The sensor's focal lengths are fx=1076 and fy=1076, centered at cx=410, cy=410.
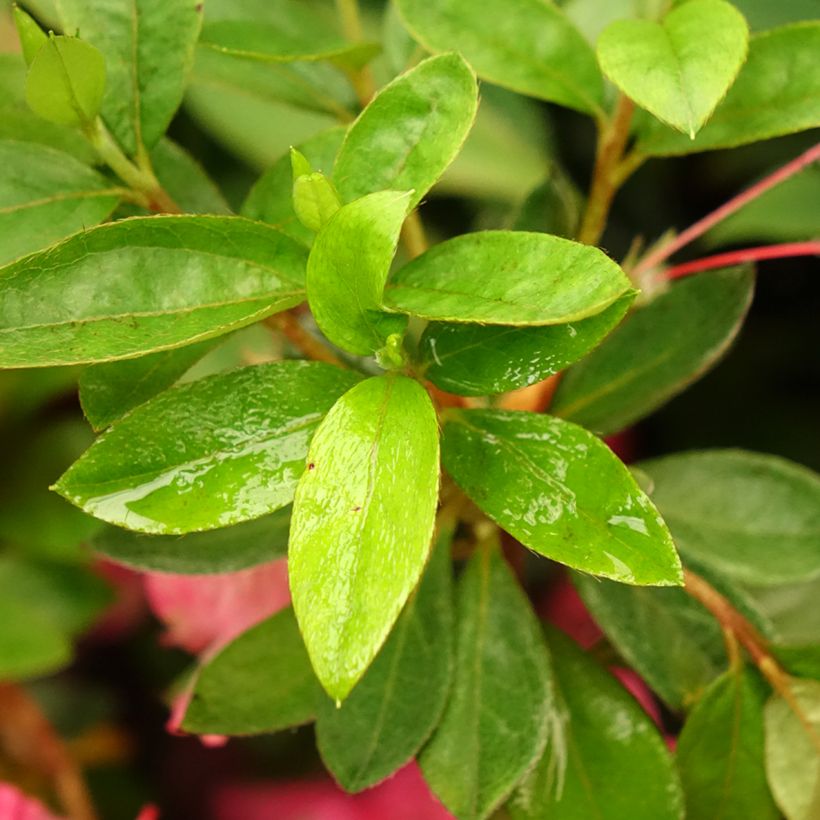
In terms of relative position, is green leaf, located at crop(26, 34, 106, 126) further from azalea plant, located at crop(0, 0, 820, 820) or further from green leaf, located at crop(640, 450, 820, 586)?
green leaf, located at crop(640, 450, 820, 586)

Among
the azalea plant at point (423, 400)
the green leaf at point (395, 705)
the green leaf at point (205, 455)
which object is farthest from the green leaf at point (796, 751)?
the green leaf at point (205, 455)

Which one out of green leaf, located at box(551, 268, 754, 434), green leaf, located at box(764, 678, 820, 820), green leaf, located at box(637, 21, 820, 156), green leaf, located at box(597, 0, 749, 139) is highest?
green leaf, located at box(597, 0, 749, 139)

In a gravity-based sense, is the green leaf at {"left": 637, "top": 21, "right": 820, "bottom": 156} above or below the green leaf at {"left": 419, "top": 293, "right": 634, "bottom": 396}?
above

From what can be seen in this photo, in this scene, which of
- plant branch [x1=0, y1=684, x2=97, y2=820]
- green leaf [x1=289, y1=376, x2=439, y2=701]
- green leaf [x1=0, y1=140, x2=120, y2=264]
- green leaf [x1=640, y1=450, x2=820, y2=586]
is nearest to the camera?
green leaf [x1=289, y1=376, x2=439, y2=701]

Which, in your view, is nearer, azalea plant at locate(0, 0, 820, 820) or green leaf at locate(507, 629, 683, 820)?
azalea plant at locate(0, 0, 820, 820)

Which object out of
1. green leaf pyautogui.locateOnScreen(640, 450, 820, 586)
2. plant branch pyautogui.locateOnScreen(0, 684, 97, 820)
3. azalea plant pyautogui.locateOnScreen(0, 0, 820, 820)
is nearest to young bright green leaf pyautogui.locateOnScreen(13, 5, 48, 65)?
azalea plant pyautogui.locateOnScreen(0, 0, 820, 820)

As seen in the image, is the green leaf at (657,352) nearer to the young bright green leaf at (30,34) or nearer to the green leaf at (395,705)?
the green leaf at (395,705)

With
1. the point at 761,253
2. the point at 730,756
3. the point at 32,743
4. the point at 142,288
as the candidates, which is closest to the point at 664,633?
the point at 730,756
